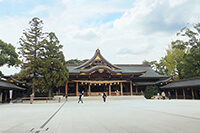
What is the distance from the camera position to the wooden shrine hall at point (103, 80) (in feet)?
91.4

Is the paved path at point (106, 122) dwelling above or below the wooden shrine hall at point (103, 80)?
below

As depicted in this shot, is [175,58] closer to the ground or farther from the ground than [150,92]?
farther from the ground

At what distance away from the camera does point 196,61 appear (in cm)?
2803

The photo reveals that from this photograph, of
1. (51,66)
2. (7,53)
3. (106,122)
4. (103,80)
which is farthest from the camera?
(103,80)

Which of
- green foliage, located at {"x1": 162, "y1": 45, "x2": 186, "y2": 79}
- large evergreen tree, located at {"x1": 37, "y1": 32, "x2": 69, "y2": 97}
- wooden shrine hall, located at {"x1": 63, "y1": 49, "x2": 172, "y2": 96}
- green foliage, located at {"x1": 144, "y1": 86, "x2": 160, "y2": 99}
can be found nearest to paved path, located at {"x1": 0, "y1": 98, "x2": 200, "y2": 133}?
large evergreen tree, located at {"x1": 37, "y1": 32, "x2": 69, "y2": 97}

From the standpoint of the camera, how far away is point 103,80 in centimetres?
2986

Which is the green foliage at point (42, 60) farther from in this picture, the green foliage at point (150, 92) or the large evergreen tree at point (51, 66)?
the green foliage at point (150, 92)

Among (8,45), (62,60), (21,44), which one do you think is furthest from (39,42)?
(8,45)

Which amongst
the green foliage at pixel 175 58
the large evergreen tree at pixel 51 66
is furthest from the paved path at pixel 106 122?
the green foliage at pixel 175 58

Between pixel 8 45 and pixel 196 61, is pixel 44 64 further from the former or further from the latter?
pixel 196 61

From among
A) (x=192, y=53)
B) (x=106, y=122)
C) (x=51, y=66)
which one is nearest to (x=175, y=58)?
(x=192, y=53)

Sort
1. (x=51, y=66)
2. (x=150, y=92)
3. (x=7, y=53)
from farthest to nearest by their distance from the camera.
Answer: (x=150, y=92) → (x=7, y=53) → (x=51, y=66)

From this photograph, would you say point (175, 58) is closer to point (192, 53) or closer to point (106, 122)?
point (192, 53)

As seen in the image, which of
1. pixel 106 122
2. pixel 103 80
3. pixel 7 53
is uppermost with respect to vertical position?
pixel 7 53
